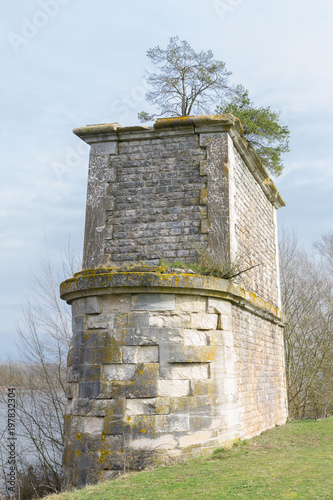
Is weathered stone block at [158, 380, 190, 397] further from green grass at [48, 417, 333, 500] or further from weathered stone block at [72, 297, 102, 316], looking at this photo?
weathered stone block at [72, 297, 102, 316]

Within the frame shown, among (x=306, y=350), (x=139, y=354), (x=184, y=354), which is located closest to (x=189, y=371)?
(x=184, y=354)

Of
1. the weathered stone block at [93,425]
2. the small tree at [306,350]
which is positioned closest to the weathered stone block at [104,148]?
the weathered stone block at [93,425]

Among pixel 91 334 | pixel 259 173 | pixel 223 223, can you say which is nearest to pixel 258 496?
pixel 91 334

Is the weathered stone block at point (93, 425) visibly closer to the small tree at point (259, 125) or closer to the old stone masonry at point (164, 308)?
the old stone masonry at point (164, 308)

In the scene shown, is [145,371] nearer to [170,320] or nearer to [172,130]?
[170,320]

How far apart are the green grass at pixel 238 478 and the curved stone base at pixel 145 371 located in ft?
1.37

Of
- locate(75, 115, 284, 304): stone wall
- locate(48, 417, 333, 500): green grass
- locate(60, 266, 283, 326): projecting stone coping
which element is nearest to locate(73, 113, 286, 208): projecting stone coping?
locate(75, 115, 284, 304): stone wall

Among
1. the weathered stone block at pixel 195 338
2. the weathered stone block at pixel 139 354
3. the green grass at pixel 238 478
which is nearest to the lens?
the green grass at pixel 238 478

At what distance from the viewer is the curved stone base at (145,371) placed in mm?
7078

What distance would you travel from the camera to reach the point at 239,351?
29.1ft

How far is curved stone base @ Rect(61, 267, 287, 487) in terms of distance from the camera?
708cm

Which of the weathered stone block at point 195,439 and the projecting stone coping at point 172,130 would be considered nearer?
the weathered stone block at point 195,439

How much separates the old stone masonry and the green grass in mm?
425

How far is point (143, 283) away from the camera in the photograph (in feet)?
24.3
